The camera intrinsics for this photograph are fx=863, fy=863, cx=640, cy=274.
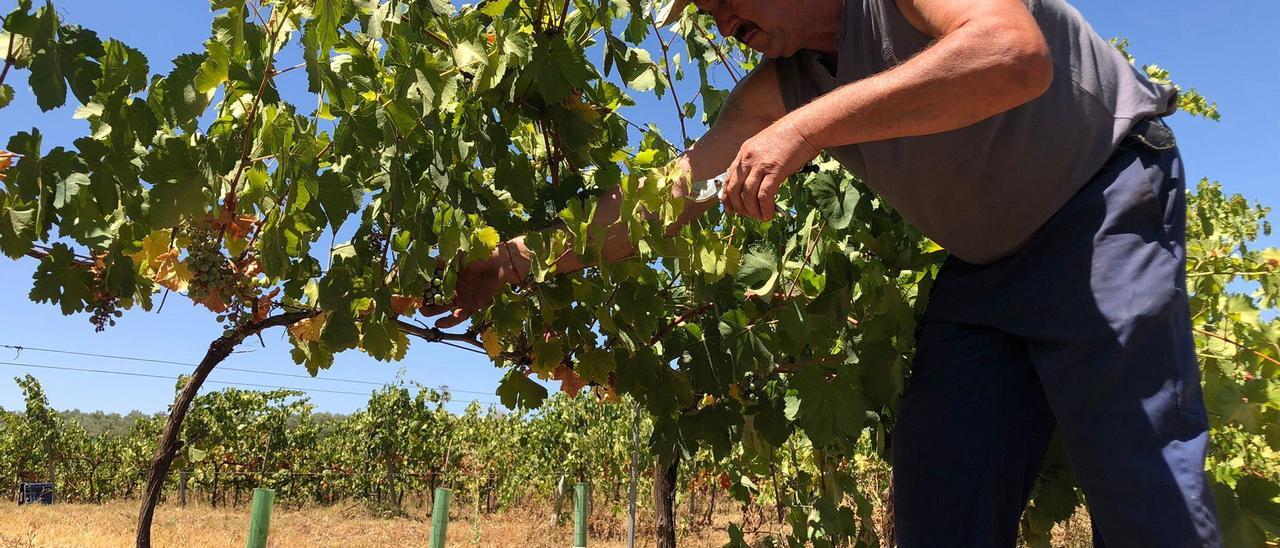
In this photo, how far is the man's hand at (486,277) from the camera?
1.45 m

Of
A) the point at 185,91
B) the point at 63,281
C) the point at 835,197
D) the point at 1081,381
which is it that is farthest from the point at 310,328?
the point at 1081,381

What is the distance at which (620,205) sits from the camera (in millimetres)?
1384

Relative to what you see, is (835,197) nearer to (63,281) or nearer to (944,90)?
(944,90)

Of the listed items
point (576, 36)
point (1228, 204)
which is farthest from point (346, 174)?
point (1228, 204)

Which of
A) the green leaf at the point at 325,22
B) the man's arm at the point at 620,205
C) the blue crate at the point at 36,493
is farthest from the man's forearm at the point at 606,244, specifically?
the blue crate at the point at 36,493

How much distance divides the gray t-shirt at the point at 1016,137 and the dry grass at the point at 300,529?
9832 mm

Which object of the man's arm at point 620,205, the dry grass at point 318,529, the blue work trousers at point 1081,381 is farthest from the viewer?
the dry grass at point 318,529

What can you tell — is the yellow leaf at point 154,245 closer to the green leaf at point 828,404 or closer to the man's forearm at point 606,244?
the man's forearm at point 606,244

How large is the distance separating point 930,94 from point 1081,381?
18.3 inches

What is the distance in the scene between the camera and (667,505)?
14.1ft

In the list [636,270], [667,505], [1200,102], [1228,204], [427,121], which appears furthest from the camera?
[1228,204]

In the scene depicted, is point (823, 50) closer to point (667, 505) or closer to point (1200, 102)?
point (667, 505)

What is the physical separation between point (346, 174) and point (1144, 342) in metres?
1.15

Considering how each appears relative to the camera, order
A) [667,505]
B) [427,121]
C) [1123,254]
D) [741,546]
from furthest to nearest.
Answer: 1. [667,505]
2. [741,546]
3. [427,121]
4. [1123,254]
